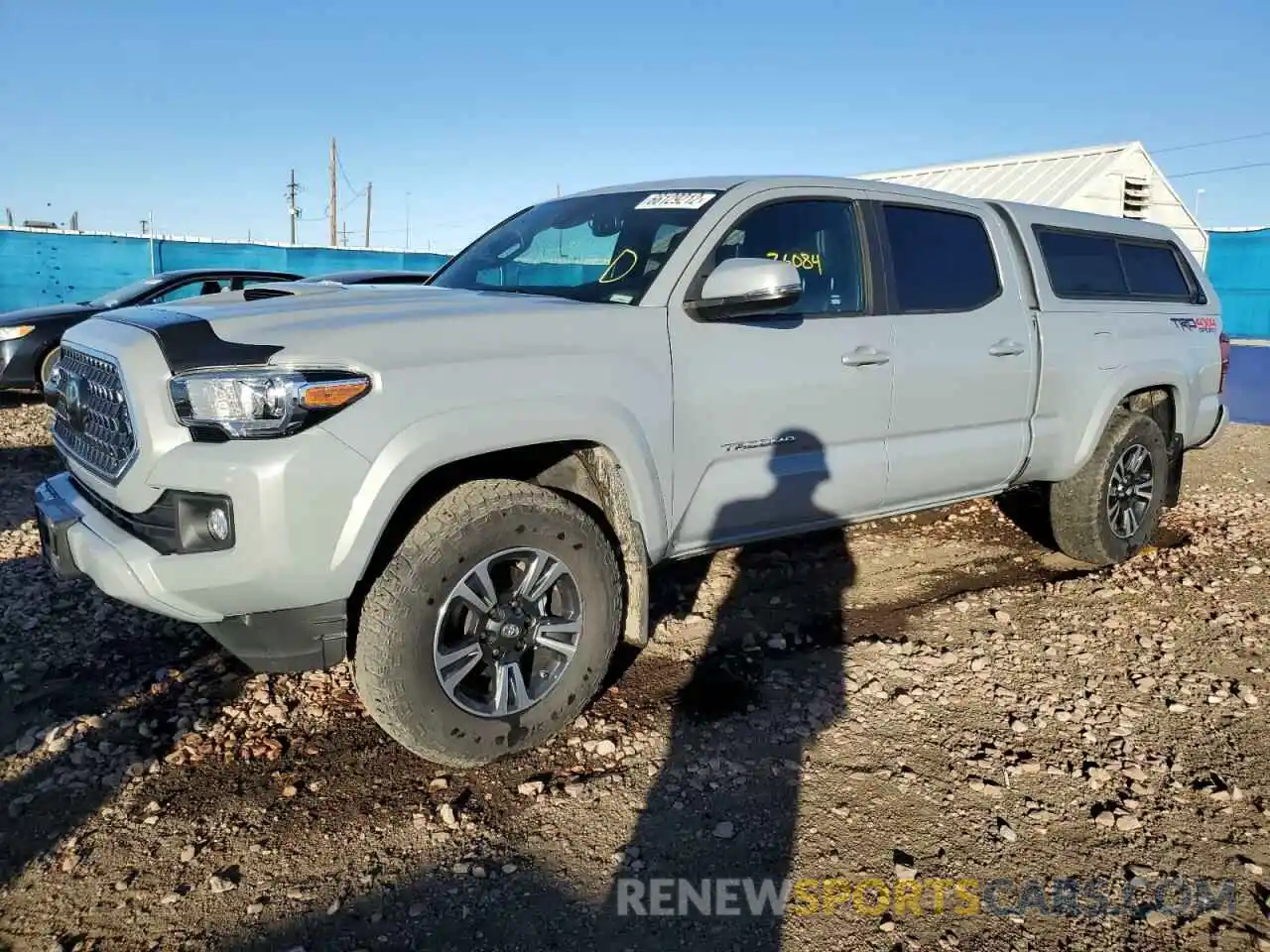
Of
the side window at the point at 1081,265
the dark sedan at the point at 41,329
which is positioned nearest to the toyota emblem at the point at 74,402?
the side window at the point at 1081,265

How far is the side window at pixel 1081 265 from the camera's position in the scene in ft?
15.0

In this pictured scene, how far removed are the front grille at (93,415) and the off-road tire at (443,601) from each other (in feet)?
2.70

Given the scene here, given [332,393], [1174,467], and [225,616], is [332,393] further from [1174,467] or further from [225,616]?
[1174,467]

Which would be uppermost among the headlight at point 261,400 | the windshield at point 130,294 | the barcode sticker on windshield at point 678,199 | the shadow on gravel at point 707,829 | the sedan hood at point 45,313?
the barcode sticker on windshield at point 678,199

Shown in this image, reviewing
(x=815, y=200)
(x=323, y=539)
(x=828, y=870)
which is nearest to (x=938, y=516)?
(x=815, y=200)

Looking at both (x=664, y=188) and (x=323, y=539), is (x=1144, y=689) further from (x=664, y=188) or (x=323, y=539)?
(x=323, y=539)

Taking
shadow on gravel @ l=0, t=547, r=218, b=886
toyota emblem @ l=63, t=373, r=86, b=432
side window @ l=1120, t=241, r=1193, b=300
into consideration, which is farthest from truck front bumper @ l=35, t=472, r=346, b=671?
side window @ l=1120, t=241, r=1193, b=300

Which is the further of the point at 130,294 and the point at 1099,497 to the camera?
the point at 130,294

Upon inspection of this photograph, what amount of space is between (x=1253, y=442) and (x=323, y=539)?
9.86 meters

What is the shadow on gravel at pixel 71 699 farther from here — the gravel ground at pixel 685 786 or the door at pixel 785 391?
the door at pixel 785 391

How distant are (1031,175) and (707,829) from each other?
1920cm

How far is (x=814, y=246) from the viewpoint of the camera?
3.68m

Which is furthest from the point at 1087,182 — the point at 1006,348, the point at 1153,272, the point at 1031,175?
the point at 1006,348

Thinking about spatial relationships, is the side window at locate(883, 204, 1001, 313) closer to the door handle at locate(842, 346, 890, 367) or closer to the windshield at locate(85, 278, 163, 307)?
the door handle at locate(842, 346, 890, 367)
